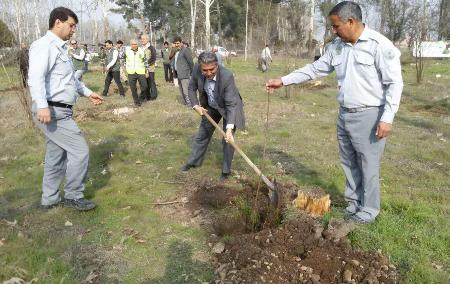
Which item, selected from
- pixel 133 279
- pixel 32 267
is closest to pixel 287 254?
pixel 133 279

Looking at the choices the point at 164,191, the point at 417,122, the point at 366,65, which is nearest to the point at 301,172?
the point at 164,191

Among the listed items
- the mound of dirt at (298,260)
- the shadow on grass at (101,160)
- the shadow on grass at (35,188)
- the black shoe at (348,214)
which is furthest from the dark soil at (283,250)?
the shadow on grass at (35,188)

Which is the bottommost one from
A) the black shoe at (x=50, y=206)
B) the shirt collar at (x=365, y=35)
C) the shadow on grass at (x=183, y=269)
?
the shadow on grass at (x=183, y=269)

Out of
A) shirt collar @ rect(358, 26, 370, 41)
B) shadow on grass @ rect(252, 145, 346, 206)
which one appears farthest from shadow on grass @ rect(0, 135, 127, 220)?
shirt collar @ rect(358, 26, 370, 41)

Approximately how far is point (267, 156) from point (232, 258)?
3160 mm

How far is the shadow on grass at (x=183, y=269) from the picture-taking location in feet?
10.7

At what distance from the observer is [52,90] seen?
407 centimetres

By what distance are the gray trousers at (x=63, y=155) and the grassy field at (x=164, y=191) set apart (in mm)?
224

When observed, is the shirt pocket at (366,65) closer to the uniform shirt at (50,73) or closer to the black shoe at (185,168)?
the uniform shirt at (50,73)

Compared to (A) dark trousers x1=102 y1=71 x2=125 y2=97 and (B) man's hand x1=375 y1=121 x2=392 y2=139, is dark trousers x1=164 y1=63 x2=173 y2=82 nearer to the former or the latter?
(A) dark trousers x1=102 y1=71 x2=125 y2=97

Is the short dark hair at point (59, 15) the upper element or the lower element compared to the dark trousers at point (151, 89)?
upper

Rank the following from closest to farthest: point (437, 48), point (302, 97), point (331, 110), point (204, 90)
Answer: point (204, 90), point (331, 110), point (302, 97), point (437, 48)

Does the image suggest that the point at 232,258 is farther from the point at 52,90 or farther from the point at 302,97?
Result: the point at 302,97

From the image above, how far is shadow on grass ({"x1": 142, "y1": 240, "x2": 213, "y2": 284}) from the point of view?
3273mm
